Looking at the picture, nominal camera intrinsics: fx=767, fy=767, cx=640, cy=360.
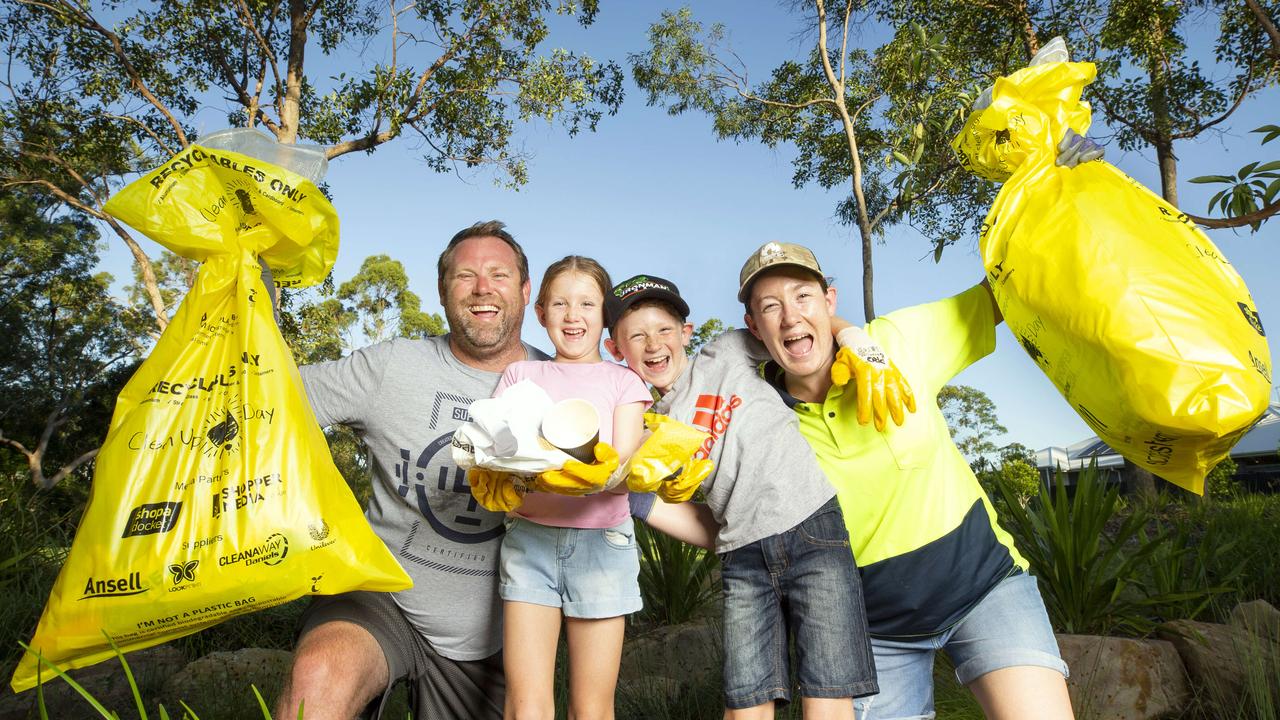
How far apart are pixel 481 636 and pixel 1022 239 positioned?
1978mm

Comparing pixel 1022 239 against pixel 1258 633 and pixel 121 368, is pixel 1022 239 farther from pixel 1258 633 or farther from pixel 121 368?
pixel 121 368

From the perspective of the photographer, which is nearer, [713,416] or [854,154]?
[713,416]

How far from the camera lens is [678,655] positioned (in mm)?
3988

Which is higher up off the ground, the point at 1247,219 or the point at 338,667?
the point at 1247,219

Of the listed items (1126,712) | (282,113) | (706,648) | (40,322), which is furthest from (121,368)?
(1126,712)

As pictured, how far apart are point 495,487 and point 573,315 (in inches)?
25.6

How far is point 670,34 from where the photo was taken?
14.5 meters

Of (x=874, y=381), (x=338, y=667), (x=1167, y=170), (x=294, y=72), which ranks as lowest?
(x=338, y=667)

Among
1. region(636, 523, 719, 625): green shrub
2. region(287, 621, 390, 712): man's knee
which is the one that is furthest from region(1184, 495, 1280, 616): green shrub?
region(287, 621, 390, 712): man's knee

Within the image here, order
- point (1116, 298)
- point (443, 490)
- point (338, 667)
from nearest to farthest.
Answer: point (1116, 298) < point (338, 667) < point (443, 490)

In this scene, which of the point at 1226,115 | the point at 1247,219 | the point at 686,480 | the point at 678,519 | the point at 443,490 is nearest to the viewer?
the point at 686,480

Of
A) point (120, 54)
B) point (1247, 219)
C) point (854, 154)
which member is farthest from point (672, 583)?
point (120, 54)

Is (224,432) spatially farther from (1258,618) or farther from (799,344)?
(1258,618)

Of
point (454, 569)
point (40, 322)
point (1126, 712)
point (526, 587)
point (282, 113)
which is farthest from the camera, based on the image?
point (40, 322)
